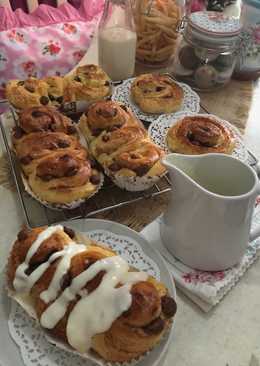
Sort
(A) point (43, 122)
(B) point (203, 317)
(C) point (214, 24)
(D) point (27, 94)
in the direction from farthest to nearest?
(C) point (214, 24), (D) point (27, 94), (A) point (43, 122), (B) point (203, 317)

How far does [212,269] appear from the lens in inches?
25.8

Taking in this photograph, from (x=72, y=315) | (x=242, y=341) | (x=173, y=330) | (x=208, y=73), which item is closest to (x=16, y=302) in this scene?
(x=72, y=315)

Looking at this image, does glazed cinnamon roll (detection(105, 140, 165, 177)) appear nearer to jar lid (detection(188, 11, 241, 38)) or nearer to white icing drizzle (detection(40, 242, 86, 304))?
white icing drizzle (detection(40, 242, 86, 304))

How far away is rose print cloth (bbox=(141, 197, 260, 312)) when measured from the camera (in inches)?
25.0

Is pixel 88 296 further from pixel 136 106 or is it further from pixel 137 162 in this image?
pixel 136 106

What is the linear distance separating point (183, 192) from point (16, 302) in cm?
29

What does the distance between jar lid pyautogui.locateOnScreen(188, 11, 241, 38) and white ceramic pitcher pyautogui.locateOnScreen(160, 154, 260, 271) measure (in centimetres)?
53

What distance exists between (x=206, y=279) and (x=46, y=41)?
3.41 feet

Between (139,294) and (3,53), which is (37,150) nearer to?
(139,294)

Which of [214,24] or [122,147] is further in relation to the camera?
[214,24]

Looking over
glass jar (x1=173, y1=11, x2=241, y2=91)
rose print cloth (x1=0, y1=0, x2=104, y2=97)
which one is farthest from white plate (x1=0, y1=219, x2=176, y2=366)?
rose print cloth (x1=0, y1=0, x2=104, y2=97)

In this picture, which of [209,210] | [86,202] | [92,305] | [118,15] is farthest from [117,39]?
[92,305]

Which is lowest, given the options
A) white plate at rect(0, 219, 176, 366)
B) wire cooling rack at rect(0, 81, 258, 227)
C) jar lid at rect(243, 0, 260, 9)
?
wire cooling rack at rect(0, 81, 258, 227)

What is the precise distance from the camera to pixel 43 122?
83 cm
